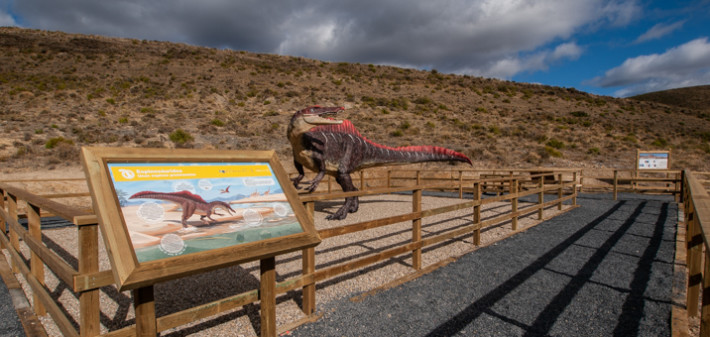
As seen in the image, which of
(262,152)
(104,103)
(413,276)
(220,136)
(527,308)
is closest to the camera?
(262,152)

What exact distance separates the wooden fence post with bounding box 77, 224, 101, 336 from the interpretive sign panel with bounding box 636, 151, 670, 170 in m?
16.0

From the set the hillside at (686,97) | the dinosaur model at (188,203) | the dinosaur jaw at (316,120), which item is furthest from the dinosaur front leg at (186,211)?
the hillside at (686,97)

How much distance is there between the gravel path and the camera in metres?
2.81

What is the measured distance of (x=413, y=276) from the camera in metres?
3.92

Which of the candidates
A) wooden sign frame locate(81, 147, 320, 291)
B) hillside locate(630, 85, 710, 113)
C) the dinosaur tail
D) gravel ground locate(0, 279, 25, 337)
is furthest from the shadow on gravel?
hillside locate(630, 85, 710, 113)

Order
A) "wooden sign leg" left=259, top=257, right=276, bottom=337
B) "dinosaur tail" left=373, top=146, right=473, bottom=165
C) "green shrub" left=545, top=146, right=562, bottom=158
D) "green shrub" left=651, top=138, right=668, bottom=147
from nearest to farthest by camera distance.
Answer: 1. "wooden sign leg" left=259, top=257, right=276, bottom=337
2. "dinosaur tail" left=373, top=146, right=473, bottom=165
3. "green shrub" left=545, top=146, right=562, bottom=158
4. "green shrub" left=651, top=138, right=668, bottom=147

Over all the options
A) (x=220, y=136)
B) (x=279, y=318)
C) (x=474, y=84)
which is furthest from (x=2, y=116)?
(x=474, y=84)

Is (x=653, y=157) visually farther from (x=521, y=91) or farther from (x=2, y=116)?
(x=2, y=116)

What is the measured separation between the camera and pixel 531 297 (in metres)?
3.38

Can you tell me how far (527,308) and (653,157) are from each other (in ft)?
44.8

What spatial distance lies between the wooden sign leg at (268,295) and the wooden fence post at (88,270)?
885 mm

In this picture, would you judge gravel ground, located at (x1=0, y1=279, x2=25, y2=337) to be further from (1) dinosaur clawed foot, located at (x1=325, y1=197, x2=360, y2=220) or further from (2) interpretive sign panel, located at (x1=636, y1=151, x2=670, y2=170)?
(2) interpretive sign panel, located at (x1=636, y1=151, x2=670, y2=170)

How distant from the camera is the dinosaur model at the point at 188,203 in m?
1.87

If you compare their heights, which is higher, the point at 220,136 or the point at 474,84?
the point at 474,84
